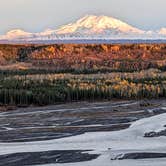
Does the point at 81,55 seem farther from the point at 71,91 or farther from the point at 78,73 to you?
the point at 71,91

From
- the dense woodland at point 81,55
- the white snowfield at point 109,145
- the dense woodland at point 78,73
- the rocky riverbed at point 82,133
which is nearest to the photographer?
the white snowfield at point 109,145

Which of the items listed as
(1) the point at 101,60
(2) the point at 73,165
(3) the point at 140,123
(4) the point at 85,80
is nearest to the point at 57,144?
(2) the point at 73,165

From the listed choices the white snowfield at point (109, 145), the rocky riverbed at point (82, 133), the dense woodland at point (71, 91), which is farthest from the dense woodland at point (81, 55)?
the white snowfield at point (109, 145)

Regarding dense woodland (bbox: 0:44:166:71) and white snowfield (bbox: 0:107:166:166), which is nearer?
white snowfield (bbox: 0:107:166:166)

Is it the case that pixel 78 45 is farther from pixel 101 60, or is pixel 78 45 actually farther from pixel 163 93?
pixel 163 93

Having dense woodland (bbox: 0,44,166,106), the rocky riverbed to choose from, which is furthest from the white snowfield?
dense woodland (bbox: 0,44,166,106)

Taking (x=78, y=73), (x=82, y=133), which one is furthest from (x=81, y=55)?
(x=82, y=133)

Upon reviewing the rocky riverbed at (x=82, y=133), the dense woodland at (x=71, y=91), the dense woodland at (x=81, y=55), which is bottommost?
the rocky riverbed at (x=82, y=133)

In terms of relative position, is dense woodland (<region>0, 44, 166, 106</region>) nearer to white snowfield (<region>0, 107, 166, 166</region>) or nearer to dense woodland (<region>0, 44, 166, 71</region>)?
dense woodland (<region>0, 44, 166, 71</region>)

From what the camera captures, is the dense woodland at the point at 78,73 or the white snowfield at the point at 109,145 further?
the dense woodland at the point at 78,73

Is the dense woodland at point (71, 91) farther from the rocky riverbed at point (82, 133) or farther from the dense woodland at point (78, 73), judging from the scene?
the rocky riverbed at point (82, 133)
